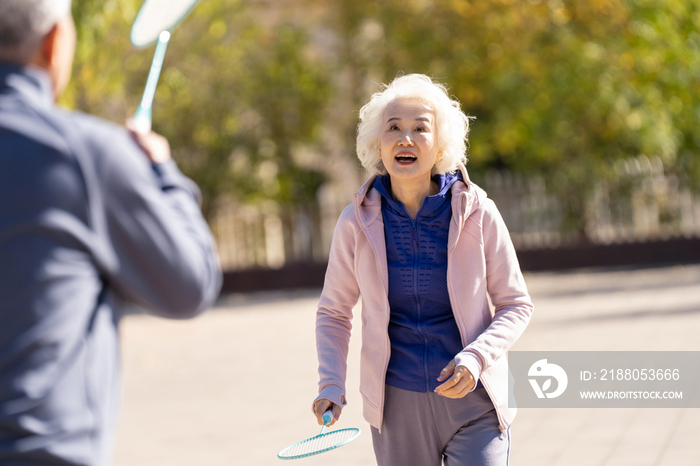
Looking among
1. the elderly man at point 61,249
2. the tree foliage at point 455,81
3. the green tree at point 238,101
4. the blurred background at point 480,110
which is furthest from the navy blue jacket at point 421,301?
the green tree at point 238,101

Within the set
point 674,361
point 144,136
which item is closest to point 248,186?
point 674,361

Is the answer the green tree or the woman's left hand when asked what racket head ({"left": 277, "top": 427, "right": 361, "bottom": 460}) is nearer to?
the woman's left hand

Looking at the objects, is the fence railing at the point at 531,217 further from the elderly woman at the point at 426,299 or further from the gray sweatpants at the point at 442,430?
the gray sweatpants at the point at 442,430

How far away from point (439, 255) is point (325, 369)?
570 mm

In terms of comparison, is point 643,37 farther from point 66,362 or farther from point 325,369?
point 66,362

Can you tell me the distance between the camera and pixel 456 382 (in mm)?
2693

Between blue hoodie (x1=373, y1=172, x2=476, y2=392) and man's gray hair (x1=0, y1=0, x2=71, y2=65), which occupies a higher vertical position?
man's gray hair (x1=0, y1=0, x2=71, y2=65)

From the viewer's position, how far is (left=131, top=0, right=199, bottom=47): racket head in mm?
2408

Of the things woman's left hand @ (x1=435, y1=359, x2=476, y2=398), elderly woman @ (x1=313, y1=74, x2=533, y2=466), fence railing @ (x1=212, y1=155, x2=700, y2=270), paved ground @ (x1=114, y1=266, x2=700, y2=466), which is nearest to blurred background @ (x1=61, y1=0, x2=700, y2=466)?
fence railing @ (x1=212, y1=155, x2=700, y2=270)

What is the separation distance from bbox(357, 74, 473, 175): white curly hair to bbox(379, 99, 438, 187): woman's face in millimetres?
28

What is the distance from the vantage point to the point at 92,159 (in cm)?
159

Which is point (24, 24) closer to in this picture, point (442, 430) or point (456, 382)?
point (456, 382)

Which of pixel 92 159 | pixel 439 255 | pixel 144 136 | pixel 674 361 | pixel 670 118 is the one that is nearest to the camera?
pixel 92 159

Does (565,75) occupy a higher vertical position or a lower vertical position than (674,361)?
higher
